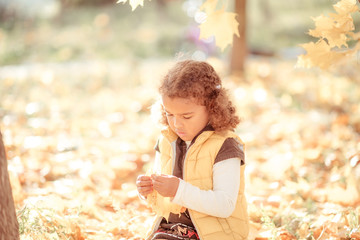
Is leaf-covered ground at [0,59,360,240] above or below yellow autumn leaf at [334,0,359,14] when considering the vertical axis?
below

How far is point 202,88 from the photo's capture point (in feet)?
6.41

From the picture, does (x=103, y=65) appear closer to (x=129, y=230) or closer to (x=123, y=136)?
(x=123, y=136)

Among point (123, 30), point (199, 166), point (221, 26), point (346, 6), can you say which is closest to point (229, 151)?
point (199, 166)

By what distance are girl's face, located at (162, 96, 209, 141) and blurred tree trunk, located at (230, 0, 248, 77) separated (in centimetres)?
496

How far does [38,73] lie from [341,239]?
19.7 ft

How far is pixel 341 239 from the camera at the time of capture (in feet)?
7.74

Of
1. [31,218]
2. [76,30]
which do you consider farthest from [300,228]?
[76,30]

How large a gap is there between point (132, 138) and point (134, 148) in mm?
450

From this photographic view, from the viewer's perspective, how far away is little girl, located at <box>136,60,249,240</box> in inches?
75.4

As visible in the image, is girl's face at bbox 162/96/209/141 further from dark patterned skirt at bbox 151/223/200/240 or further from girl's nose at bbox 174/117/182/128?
dark patterned skirt at bbox 151/223/200/240

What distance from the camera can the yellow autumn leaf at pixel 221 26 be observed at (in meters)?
2.49

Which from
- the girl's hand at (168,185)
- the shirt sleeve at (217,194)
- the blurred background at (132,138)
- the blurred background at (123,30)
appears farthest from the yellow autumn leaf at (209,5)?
the blurred background at (123,30)

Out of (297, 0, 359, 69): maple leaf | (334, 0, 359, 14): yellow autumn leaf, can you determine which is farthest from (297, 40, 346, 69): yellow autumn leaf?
(334, 0, 359, 14): yellow autumn leaf

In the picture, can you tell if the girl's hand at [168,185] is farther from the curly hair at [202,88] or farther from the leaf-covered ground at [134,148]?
the leaf-covered ground at [134,148]
